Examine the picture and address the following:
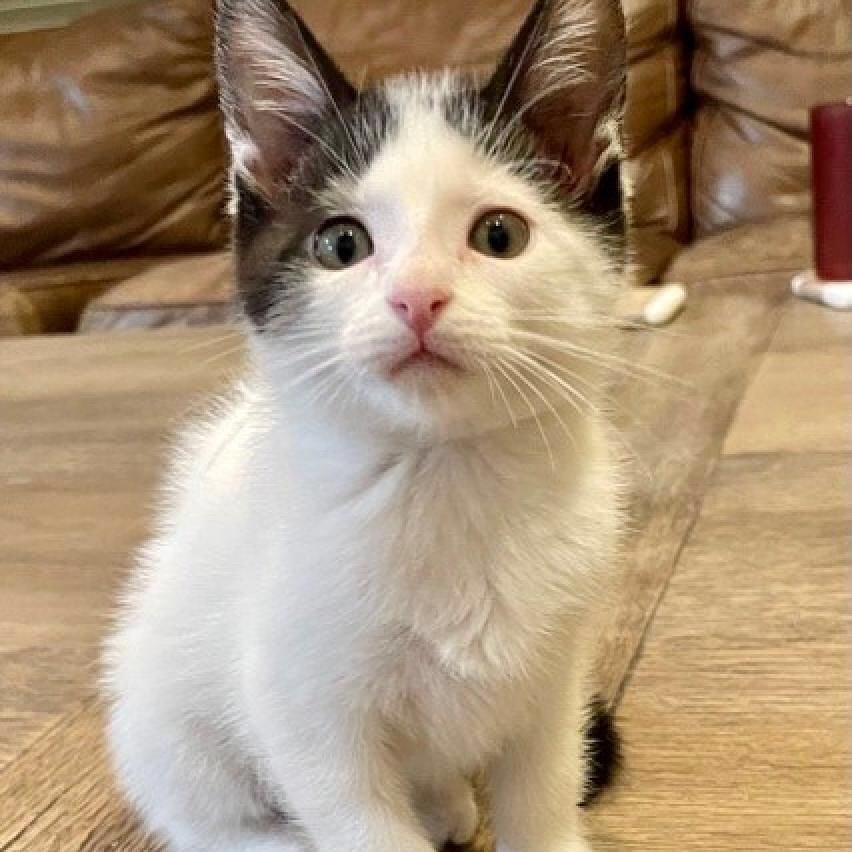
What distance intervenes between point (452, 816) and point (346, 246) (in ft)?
1.23

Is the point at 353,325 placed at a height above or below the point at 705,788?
above

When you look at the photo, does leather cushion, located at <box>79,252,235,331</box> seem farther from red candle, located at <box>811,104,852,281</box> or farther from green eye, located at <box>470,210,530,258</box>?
green eye, located at <box>470,210,530,258</box>

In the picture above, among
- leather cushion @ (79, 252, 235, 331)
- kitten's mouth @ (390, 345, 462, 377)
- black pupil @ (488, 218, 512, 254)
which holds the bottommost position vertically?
leather cushion @ (79, 252, 235, 331)

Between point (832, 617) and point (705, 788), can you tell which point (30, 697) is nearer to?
point (705, 788)

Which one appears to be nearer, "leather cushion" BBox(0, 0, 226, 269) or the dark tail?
the dark tail

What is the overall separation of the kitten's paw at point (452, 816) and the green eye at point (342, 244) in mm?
339

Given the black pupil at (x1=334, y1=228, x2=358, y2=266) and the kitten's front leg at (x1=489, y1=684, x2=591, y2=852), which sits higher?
the black pupil at (x1=334, y1=228, x2=358, y2=266)

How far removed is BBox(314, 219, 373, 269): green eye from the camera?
69 cm

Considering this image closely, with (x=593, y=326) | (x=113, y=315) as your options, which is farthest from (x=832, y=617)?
(x=113, y=315)

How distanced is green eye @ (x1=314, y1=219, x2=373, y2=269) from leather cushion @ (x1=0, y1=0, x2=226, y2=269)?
2.65m

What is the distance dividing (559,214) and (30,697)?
54cm

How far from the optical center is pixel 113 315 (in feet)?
9.11

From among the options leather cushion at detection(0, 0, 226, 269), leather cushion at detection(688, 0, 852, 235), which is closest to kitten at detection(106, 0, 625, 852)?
leather cushion at detection(688, 0, 852, 235)

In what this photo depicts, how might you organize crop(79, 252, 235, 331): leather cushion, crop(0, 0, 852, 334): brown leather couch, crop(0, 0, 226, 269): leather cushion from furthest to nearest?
crop(0, 0, 226, 269): leather cushion < crop(0, 0, 852, 334): brown leather couch < crop(79, 252, 235, 331): leather cushion
